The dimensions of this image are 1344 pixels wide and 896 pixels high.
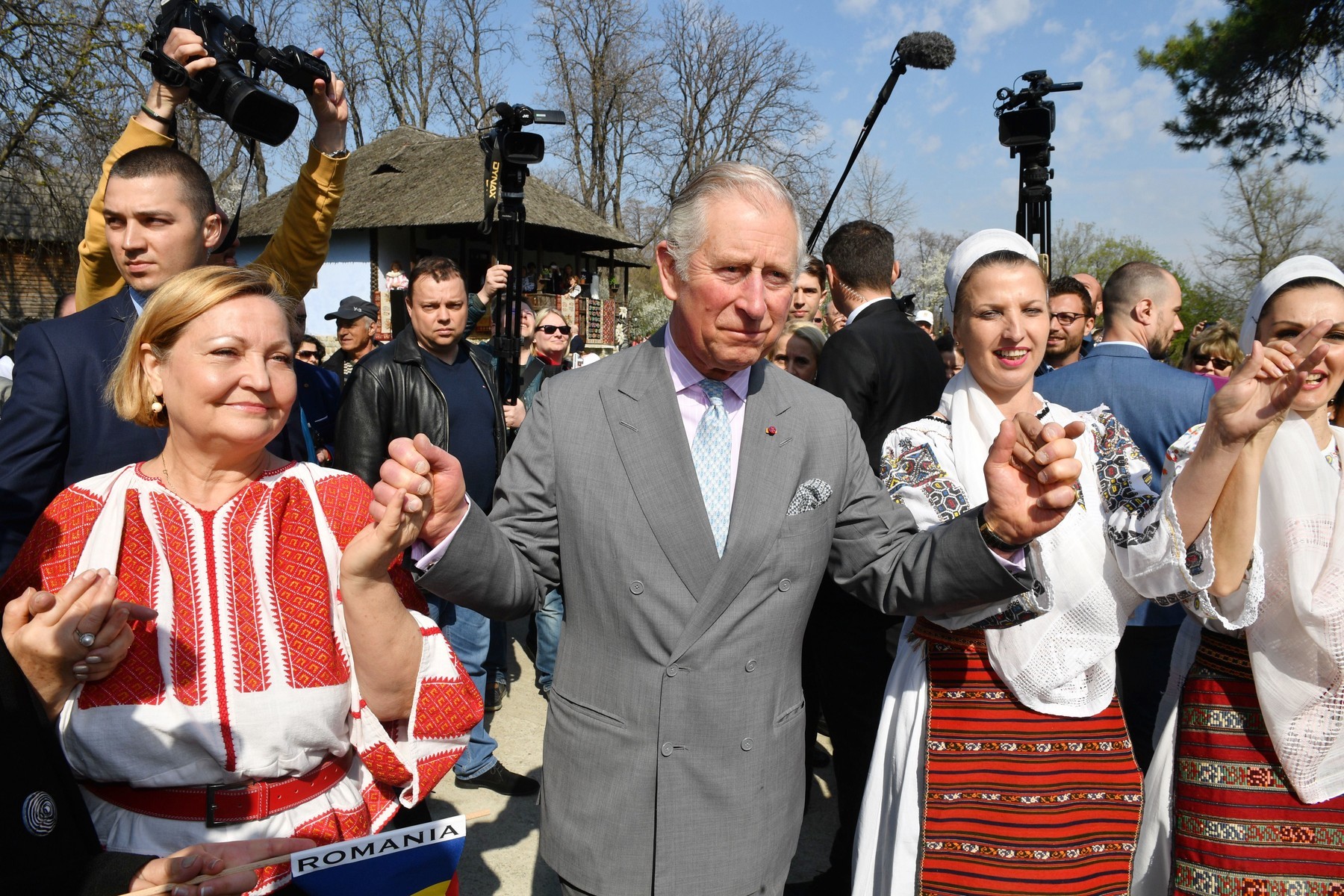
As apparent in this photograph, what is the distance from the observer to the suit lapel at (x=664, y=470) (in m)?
1.77

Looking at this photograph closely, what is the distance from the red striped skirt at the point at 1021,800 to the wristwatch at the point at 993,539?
1.61ft

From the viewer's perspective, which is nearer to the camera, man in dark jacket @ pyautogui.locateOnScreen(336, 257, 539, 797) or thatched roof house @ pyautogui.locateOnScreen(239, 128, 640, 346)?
man in dark jacket @ pyautogui.locateOnScreen(336, 257, 539, 797)

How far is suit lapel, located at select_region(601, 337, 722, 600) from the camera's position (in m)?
1.77

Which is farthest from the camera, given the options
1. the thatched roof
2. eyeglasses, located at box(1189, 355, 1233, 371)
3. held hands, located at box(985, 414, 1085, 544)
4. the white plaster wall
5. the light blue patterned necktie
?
the white plaster wall

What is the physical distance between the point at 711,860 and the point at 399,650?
30.2 inches

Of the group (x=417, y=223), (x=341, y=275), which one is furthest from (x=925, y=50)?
(x=341, y=275)

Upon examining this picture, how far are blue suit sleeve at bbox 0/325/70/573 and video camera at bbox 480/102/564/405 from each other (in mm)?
2295

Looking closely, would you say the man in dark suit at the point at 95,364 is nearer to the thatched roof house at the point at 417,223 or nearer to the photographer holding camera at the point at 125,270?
the photographer holding camera at the point at 125,270

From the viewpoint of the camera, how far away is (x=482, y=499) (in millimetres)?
4078

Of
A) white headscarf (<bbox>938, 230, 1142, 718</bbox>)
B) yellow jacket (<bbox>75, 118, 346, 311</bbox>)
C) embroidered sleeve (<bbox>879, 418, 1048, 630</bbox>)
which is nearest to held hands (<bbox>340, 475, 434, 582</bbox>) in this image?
embroidered sleeve (<bbox>879, 418, 1048, 630</bbox>)

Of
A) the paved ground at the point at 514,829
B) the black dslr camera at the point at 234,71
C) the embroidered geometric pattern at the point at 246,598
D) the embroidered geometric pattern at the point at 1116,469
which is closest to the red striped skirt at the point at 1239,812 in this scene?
the embroidered geometric pattern at the point at 1116,469

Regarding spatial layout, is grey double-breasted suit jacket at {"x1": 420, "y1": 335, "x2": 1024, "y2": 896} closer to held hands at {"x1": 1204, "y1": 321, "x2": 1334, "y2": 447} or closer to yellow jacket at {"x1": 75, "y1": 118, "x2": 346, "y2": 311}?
held hands at {"x1": 1204, "y1": 321, "x2": 1334, "y2": 447}

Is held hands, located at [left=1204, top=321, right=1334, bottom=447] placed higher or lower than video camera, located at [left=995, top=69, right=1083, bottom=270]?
lower

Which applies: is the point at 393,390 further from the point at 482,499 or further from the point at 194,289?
the point at 194,289
